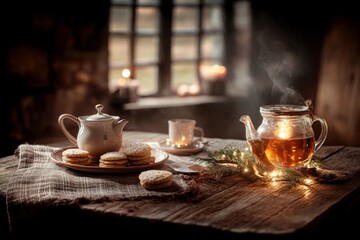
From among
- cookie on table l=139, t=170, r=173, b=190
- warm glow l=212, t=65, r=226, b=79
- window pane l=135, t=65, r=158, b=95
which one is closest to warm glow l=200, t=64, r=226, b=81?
warm glow l=212, t=65, r=226, b=79

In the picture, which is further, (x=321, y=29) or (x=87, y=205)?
(x=321, y=29)

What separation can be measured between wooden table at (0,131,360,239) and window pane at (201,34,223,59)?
293 centimetres

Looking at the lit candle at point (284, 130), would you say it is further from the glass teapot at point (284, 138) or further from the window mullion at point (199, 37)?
the window mullion at point (199, 37)

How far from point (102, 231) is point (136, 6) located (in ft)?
→ 9.47

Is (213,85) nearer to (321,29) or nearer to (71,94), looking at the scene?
(321,29)

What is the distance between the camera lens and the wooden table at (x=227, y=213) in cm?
139

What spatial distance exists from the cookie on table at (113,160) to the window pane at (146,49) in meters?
2.47

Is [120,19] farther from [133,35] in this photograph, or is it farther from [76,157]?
[76,157]

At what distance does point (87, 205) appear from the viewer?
5.03 feet

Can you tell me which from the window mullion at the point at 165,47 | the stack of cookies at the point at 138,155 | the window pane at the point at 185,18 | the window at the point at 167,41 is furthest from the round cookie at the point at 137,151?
the window pane at the point at 185,18

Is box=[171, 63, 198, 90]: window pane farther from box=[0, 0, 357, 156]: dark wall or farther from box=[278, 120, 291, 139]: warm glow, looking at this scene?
box=[278, 120, 291, 139]: warm glow

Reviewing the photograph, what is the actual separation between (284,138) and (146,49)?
2649 millimetres

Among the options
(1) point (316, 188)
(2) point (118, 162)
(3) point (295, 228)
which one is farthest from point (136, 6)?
(3) point (295, 228)

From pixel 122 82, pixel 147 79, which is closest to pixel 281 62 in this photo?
pixel 147 79
